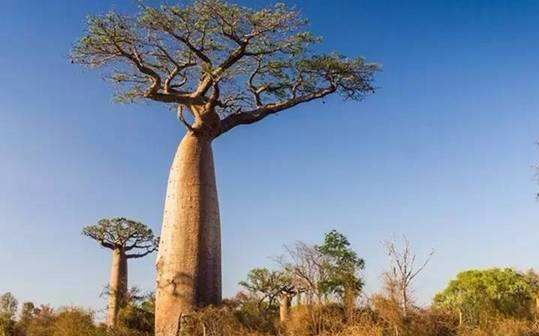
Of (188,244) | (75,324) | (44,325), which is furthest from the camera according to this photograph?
(44,325)

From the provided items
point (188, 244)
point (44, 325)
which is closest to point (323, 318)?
point (188, 244)

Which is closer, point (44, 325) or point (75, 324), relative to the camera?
point (75, 324)

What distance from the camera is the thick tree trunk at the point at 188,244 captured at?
6.92 meters

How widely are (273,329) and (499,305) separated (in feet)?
15.9

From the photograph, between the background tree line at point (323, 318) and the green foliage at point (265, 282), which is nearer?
the background tree line at point (323, 318)

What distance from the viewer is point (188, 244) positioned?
279 inches

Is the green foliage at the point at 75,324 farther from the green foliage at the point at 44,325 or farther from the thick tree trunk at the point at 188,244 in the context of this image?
the thick tree trunk at the point at 188,244

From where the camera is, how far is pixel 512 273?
2608 centimetres

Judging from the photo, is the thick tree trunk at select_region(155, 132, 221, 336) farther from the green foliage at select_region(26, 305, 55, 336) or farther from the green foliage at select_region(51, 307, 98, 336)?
the green foliage at select_region(26, 305, 55, 336)

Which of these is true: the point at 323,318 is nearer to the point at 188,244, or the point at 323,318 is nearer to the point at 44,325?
the point at 188,244

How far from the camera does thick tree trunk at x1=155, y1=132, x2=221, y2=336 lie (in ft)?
22.7

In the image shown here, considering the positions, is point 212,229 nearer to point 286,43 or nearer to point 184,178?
point 184,178

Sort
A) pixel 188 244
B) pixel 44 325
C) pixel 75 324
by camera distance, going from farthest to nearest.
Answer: pixel 44 325 < pixel 75 324 < pixel 188 244

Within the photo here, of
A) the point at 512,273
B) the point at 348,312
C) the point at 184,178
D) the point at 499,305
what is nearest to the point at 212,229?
the point at 184,178
